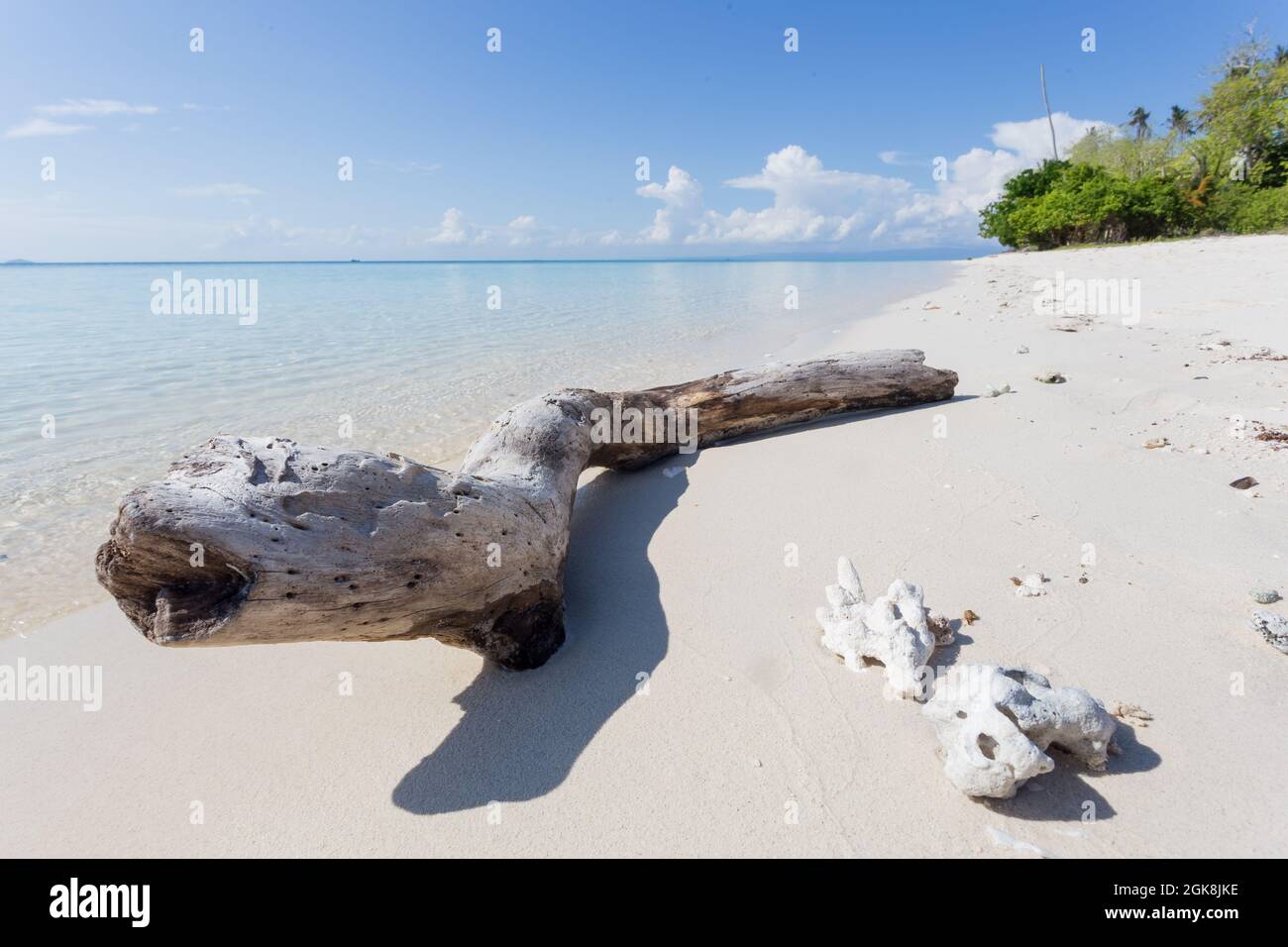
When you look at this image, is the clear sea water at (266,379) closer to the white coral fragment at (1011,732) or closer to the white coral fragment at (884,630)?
the white coral fragment at (884,630)

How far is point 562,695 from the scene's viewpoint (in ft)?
10.3

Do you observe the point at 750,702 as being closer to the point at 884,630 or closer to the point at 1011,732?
the point at 884,630

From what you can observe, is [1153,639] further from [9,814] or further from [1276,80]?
[1276,80]

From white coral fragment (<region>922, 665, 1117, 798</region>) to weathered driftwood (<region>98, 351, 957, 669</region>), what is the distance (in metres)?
1.97

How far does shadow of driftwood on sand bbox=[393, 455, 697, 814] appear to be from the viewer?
267 cm

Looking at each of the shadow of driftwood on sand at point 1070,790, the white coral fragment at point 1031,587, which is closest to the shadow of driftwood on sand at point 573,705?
the shadow of driftwood on sand at point 1070,790

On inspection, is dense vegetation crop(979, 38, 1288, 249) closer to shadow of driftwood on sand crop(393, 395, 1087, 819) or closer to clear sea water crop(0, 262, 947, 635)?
clear sea water crop(0, 262, 947, 635)

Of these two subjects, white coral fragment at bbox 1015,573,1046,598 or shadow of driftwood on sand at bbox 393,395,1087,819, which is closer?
shadow of driftwood on sand at bbox 393,395,1087,819

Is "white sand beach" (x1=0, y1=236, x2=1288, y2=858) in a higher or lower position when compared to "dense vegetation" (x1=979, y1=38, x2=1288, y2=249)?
lower

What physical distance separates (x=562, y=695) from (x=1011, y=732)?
1888 mm

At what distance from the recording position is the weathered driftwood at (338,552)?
95.7 inches

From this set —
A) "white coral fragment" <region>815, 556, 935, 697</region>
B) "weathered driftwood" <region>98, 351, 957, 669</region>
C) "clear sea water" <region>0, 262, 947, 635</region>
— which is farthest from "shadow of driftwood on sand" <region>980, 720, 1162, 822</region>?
"clear sea water" <region>0, 262, 947, 635</region>

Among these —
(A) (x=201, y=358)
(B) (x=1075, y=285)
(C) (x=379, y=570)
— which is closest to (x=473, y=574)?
(C) (x=379, y=570)
